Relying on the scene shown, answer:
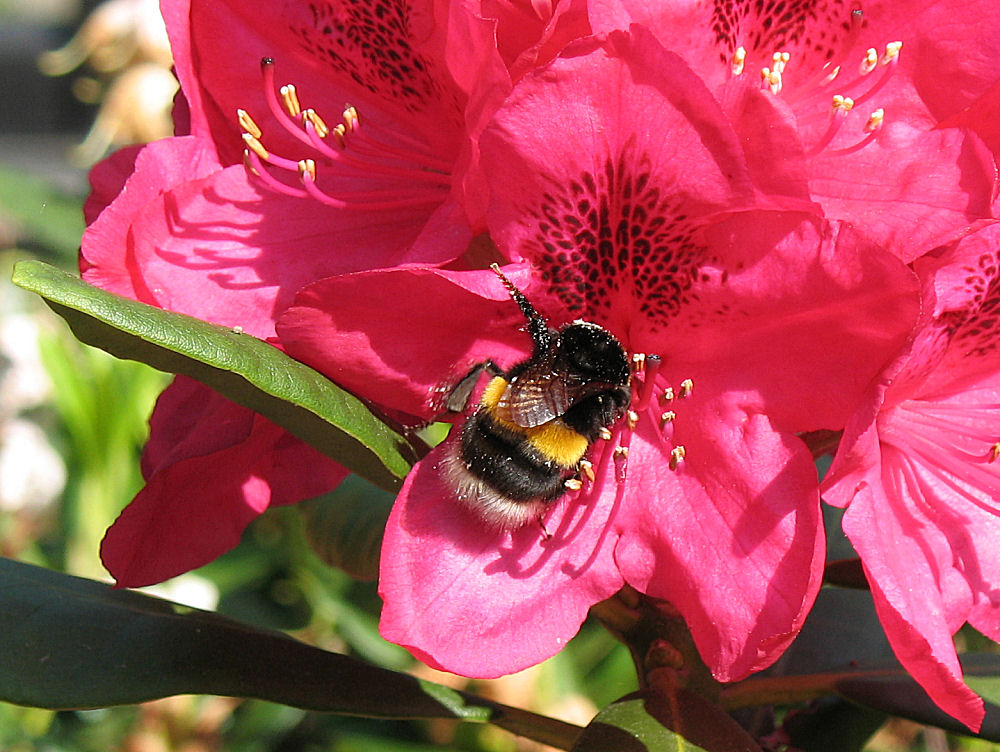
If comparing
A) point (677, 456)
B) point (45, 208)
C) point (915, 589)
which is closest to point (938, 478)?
point (915, 589)

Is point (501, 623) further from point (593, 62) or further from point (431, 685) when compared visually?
point (593, 62)

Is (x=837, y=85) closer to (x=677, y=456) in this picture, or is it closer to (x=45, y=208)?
(x=677, y=456)

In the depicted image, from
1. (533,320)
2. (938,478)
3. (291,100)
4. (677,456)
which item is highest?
(291,100)

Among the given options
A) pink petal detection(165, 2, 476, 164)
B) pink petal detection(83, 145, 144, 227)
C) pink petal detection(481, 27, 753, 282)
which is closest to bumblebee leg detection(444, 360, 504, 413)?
pink petal detection(481, 27, 753, 282)

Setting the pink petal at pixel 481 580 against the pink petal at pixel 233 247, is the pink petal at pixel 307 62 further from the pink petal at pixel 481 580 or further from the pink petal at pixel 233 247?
the pink petal at pixel 481 580

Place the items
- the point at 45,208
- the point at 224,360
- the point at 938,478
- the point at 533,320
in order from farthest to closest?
the point at 45,208 → the point at 938,478 → the point at 533,320 → the point at 224,360
